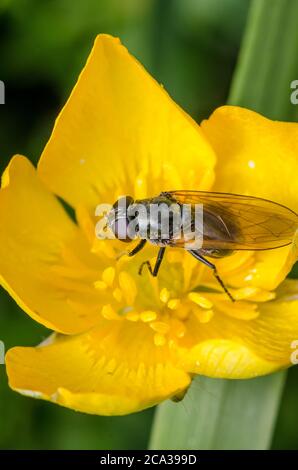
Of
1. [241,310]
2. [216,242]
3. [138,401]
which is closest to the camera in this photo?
[138,401]

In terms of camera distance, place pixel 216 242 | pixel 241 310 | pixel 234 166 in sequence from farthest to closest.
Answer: pixel 234 166
pixel 241 310
pixel 216 242

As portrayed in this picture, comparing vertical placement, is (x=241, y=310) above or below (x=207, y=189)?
below

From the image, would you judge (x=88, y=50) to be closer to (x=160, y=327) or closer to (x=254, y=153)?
(x=254, y=153)

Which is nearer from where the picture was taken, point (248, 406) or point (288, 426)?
point (248, 406)

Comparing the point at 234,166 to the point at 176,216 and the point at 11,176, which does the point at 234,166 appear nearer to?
the point at 176,216

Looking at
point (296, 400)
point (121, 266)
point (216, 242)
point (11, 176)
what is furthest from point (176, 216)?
point (296, 400)

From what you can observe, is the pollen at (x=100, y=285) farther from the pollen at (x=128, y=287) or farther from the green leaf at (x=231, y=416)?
the green leaf at (x=231, y=416)

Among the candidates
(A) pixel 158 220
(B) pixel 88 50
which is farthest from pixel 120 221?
(B) pixel 88 50
